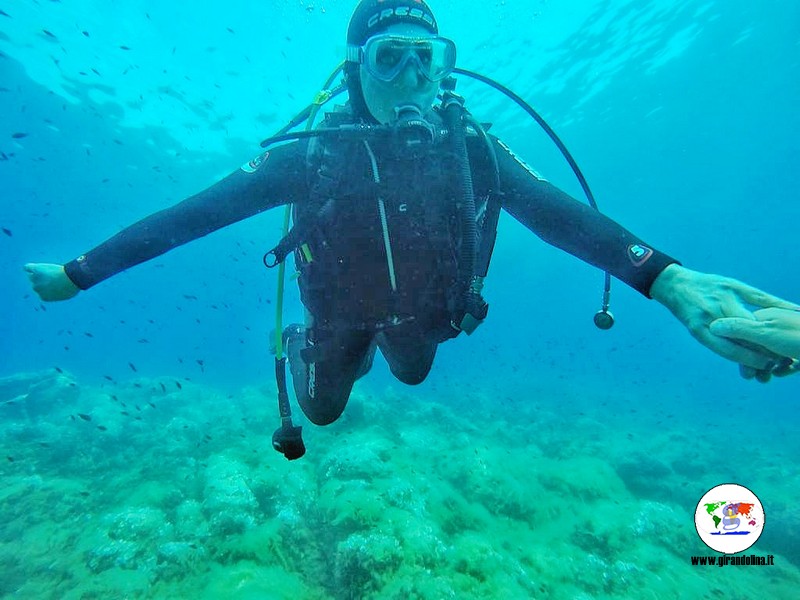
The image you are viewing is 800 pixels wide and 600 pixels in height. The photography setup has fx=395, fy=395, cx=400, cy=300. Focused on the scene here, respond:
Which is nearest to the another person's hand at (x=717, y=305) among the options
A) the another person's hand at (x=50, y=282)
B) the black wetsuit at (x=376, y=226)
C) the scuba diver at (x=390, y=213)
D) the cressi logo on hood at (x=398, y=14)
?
the scuba diver at (x=390, y=213)

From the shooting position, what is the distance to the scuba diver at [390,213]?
261 cm

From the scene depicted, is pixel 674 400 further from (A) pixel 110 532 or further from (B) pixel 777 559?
(A) pixel 110 532

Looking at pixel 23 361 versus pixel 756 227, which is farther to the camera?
pixel 23 361

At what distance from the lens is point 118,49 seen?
18.6 meters

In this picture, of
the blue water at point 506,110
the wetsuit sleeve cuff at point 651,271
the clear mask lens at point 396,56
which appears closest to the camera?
the wetsuit sleeve cuff at point 651,271

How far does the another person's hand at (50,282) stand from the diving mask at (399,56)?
102 inches

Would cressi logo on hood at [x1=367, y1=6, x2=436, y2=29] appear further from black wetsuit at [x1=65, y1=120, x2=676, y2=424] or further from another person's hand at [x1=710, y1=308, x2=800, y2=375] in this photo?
another person's hand at [x1=710, y1=308, x2=800, y2=375]

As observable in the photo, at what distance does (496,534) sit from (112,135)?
103 ft

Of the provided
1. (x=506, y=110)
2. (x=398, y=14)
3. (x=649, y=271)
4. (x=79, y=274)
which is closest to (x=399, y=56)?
(x=398, y=14)

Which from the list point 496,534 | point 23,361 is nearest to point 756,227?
point 496,534

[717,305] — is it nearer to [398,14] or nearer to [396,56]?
[396,56]

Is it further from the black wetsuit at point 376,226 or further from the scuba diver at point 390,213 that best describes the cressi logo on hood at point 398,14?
the black wetsuit at point 376,226

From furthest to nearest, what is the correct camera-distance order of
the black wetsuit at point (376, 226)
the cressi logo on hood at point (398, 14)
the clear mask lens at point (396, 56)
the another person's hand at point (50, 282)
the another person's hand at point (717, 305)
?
the cressi logo on hood at point (398, 14)
the clear mask lens at point (396, 56)
the black wetsuit at point (376, 226)
the another person's hand at point (50, 282)
the another person's hand at point (717, 305)

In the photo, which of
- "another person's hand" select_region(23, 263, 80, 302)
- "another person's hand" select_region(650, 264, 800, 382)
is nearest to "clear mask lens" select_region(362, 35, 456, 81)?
"another person's hand" select_region(650, 264, 800, 382)
